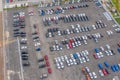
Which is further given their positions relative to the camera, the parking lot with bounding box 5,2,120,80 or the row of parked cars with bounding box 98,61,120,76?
the parking lot with bounding box 5,2,120,80

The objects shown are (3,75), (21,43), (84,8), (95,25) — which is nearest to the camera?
(3,75)

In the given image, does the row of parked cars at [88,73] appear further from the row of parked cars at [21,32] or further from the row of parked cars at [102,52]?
the row of parked cars at [21,32]

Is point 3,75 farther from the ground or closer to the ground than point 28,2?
closer to the ground

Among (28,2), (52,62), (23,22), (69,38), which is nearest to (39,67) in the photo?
(52,62)

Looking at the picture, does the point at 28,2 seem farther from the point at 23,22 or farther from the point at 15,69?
the point at 15,69

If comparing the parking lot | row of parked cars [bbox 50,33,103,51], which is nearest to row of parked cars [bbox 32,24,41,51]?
the parking lot

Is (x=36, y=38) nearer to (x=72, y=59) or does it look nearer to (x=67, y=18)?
(x=72, y=59)

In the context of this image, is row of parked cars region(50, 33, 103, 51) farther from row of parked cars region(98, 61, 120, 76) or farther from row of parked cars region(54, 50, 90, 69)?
row of parked cars region(98, 61, 120, 76)
